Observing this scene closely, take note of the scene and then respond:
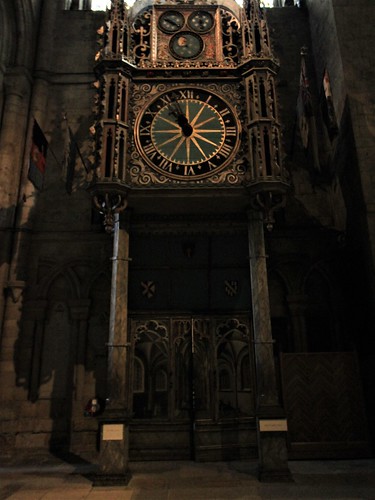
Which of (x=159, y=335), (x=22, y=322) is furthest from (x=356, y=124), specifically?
(x=22, y=322)

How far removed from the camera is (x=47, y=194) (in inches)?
456

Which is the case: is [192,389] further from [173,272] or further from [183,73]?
[183,73]

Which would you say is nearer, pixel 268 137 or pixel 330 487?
pixel 330 487

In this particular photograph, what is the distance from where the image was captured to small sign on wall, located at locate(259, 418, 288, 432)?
706 centimetres

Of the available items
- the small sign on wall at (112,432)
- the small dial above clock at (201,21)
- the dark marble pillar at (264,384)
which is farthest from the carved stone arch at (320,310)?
the small dial above clock at (201,21)

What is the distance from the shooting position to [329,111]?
32.3 feet

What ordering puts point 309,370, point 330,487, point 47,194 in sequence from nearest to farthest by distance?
point 330,487, point 309,370, point 47,194

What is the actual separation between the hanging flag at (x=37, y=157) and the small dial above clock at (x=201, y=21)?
439 cm

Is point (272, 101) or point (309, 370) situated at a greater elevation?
point (272, 101)

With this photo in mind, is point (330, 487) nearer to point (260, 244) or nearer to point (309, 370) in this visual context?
point (309, 370)

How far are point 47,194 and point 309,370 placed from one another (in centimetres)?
853

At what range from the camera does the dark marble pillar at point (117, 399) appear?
6816 mm

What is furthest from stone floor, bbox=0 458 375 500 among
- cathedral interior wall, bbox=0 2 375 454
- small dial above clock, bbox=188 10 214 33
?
small dial above clock, bbox=188 10 214 33

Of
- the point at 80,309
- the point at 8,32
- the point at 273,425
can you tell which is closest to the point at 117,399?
the point at 273,425
